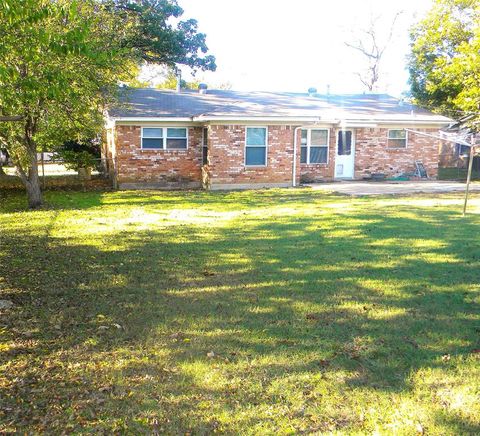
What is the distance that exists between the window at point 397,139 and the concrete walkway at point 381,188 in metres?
2.03

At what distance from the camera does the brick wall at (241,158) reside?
A: 1812cm

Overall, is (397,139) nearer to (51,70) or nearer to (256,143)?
(256,143)

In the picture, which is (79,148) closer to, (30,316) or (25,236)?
(25,236)

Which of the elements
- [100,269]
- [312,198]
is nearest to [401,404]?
[100,269]

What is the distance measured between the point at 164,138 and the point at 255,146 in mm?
3520

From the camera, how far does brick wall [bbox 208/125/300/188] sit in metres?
18.1

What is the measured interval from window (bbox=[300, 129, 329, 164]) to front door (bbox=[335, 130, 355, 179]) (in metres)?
0.67

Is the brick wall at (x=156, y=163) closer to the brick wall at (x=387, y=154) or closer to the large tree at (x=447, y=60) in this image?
the brick wall at (x=387, y=154)

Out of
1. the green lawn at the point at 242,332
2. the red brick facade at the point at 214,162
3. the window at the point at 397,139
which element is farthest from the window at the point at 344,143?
the green lawn at the point at 242,332

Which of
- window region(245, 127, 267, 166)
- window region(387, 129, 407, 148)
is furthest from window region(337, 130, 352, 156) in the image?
window region(245, 127, 267, 166)

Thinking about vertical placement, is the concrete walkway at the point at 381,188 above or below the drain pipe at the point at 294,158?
below

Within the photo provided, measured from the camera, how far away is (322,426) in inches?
121

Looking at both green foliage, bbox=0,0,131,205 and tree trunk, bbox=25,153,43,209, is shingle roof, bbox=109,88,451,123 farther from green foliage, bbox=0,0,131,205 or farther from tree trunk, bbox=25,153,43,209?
tree trunk, bbox=25,153,43,209

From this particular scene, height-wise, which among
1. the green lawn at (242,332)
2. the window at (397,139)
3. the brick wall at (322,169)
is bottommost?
the green lawn at (242,332)
